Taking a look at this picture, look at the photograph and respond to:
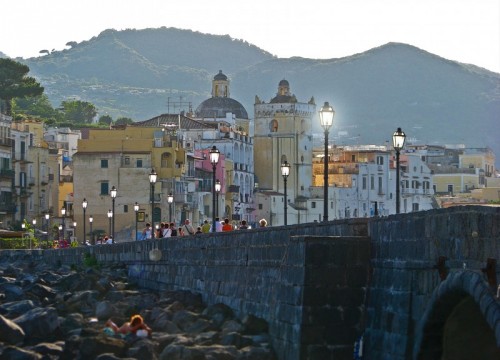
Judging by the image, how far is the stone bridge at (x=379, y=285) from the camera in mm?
19766

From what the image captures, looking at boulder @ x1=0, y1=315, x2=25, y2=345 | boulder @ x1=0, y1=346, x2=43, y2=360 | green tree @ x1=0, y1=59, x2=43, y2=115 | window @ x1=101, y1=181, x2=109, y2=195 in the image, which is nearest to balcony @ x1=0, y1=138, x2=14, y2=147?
window @ x1=101, y1=181, x2=109, y2=195

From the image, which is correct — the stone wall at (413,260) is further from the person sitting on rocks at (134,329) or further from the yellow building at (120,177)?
the yellow building at (120,177)

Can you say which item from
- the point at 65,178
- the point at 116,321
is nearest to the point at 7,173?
the point at 65,178

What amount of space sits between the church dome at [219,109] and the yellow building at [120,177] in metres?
45.1

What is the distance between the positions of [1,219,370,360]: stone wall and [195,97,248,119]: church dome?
11449 centimetres

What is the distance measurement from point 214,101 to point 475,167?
30.7m

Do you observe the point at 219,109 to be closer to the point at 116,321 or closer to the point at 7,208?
the point at 7,208

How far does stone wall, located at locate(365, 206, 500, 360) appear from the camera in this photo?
1959cm

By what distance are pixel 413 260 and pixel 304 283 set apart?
258 cm

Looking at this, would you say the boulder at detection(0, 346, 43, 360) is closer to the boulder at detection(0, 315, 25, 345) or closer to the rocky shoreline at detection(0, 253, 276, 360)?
the rocky shoreline at detection(0, 253, 276, 360)

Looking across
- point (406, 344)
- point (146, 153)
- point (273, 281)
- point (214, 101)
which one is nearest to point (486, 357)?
point (406, 344)

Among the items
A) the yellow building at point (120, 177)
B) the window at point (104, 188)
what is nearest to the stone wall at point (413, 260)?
the yellow building at point (120, 177)

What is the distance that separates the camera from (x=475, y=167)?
164000mm

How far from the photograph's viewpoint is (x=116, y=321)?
3303cm
